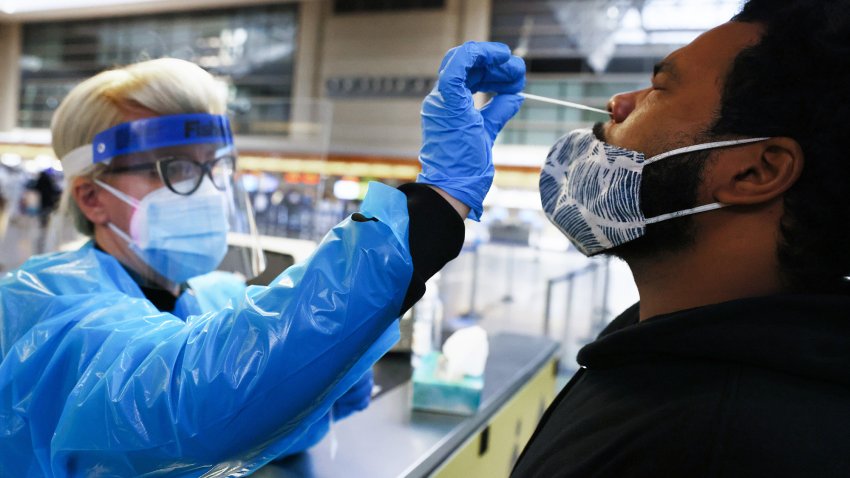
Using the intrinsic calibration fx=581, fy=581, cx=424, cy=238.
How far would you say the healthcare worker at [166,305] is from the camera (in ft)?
2.76

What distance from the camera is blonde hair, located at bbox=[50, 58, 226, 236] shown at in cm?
138

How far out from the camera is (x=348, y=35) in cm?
1319

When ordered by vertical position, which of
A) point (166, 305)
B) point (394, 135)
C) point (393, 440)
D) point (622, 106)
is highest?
point (394, 135)

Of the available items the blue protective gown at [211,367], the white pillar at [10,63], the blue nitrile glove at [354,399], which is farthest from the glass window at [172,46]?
the blue protective gown at [211,367]

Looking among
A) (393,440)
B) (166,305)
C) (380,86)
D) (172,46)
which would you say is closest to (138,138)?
(166,305)

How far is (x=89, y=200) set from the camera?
4.65 feet

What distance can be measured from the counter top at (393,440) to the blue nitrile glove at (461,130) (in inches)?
30.7

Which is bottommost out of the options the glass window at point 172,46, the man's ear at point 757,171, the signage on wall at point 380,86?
the man's ear at point 757,171

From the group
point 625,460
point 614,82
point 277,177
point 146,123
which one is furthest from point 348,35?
point 625,460

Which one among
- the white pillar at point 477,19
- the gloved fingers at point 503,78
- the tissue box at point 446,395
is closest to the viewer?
the gloved fingers at point 503,78

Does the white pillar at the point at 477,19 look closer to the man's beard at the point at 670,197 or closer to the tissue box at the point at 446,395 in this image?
the tissue box at the point at 446,395

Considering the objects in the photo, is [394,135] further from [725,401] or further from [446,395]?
[725,401]

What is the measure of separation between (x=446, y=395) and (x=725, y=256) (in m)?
1.04

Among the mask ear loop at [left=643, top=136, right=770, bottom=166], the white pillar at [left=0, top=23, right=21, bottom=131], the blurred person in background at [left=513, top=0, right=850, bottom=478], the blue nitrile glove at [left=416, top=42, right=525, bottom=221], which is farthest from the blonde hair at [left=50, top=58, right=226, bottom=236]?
the white pillar at [left=0, top=23, right=21, bottom=131]
